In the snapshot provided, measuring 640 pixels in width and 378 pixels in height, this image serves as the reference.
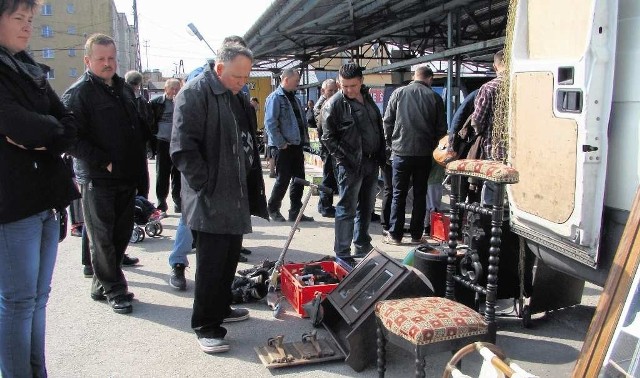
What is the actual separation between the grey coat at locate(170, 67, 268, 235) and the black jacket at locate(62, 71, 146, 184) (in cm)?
97

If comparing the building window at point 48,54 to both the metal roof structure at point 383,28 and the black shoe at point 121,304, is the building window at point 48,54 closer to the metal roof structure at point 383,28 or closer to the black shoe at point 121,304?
the metal roof structure at point 383,28

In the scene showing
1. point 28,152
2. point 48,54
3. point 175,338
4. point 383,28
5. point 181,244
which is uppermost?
point 48,54

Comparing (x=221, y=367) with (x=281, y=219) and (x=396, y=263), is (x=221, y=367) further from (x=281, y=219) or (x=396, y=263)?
(x=281, y=219)

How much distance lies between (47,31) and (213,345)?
250 ft

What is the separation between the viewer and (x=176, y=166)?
11.7 feet

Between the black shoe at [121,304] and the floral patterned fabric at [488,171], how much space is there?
2747mm

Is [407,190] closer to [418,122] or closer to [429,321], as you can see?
[418,122]

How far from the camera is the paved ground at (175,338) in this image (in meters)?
3.55

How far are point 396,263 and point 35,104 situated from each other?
91.0 inches

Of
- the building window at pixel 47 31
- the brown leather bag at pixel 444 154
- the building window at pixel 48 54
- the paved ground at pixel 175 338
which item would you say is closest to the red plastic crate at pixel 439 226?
the brown leather bag at pixel 444 154

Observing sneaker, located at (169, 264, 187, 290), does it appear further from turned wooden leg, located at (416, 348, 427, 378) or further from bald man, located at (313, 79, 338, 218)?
turned wooden leg, located at (416, 348, 427, 378)

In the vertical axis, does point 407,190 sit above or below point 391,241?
above

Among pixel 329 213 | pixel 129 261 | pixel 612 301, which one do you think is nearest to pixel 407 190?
pixel 329 213

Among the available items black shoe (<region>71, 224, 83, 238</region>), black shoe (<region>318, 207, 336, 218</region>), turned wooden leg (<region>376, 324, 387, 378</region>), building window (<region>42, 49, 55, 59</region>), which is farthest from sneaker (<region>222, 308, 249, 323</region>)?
building window (<region>42, 49, 55, 59</region>)
